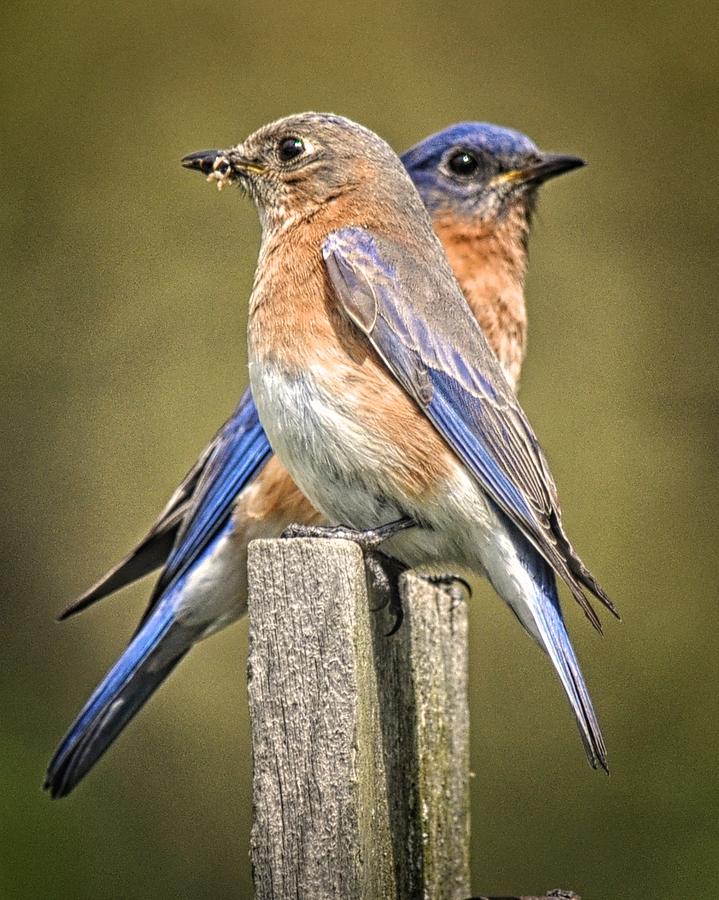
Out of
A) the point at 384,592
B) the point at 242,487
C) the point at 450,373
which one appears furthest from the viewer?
the point at 242,487

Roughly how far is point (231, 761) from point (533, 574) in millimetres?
2807

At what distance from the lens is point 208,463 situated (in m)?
4.88

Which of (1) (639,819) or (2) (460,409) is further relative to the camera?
(1) (639,819)

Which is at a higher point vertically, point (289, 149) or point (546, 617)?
point (289, 149)

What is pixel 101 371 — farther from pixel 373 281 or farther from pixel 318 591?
pixel 318 591

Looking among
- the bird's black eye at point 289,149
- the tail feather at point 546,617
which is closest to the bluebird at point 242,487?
the bird's black eye at point 289,149

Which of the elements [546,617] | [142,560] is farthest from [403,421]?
[142,560]

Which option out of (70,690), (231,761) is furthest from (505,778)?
(70,690)

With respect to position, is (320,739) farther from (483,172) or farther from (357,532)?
(483,172)

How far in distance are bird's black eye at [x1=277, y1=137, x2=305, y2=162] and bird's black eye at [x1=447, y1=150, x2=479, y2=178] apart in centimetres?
124

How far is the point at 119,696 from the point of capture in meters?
4.35

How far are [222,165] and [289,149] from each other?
197 mm

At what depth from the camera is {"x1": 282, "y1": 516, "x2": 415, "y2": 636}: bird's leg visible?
3.48 meters

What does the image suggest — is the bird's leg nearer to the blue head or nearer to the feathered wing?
the feathered wing
